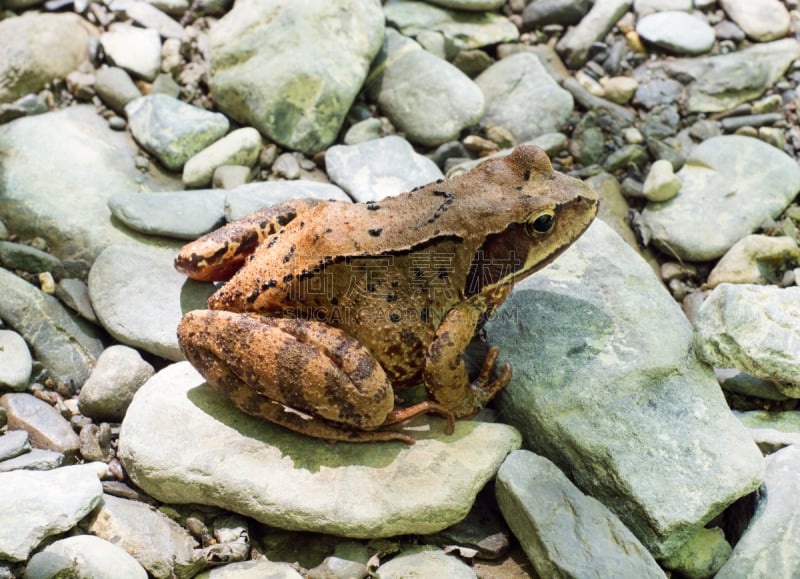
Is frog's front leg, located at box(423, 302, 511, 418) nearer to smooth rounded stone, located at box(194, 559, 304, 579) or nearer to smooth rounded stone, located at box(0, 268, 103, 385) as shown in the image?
smooth rounded stone, located at box(194, 559, 304, 579)

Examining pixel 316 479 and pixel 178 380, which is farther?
pixel 178 380

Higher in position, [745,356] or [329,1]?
[329,1]

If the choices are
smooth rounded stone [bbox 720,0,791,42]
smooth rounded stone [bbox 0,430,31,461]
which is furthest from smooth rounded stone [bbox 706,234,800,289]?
smooth rounded stone [bbox 0,430,31,461]

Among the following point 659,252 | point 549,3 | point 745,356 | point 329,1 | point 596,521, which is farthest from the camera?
point 549,3

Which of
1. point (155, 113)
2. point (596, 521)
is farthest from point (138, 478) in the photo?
point (155, 113)

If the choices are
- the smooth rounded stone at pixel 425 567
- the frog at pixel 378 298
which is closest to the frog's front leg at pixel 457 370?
the frog at pixel 378 298

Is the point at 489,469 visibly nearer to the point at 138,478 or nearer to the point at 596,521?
the point at 596,521
